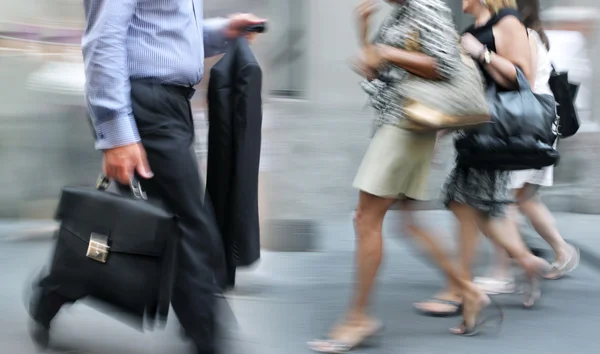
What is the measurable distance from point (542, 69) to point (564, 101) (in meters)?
0.21

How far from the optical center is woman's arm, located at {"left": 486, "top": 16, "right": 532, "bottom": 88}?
422 cm

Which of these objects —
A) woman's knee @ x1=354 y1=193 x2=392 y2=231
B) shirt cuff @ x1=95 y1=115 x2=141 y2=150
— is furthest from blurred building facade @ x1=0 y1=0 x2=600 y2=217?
shirt cuff @ x1=95 y1=115 x2=141 y2=150

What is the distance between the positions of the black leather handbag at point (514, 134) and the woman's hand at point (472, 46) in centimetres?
18

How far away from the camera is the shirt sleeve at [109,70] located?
301 cm

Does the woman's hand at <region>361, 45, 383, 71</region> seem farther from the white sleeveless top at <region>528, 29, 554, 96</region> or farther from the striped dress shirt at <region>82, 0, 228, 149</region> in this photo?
the white sleeveless top at <region>528, 29, 554, 96</region>

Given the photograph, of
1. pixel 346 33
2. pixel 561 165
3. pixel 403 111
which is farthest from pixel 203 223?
pixel 561 165

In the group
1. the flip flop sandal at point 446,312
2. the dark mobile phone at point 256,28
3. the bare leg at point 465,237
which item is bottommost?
the flip flop sandal at point 446,312

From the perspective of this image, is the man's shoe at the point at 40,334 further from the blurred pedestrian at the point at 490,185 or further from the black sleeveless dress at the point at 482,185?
the black sleeveless dress at the point at 482,185

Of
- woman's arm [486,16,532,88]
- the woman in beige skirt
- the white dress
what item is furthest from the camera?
the white dress

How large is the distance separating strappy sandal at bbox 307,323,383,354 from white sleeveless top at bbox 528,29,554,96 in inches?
67.5

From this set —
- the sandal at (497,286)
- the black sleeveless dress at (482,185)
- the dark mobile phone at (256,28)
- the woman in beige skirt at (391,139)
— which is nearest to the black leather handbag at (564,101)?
the black sleeveless dress at (482,185)

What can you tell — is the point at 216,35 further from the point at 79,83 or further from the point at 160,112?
the point at 79,83

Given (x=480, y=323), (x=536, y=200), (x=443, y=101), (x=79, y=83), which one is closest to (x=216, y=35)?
(x=443, y=101)

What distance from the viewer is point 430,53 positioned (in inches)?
147
